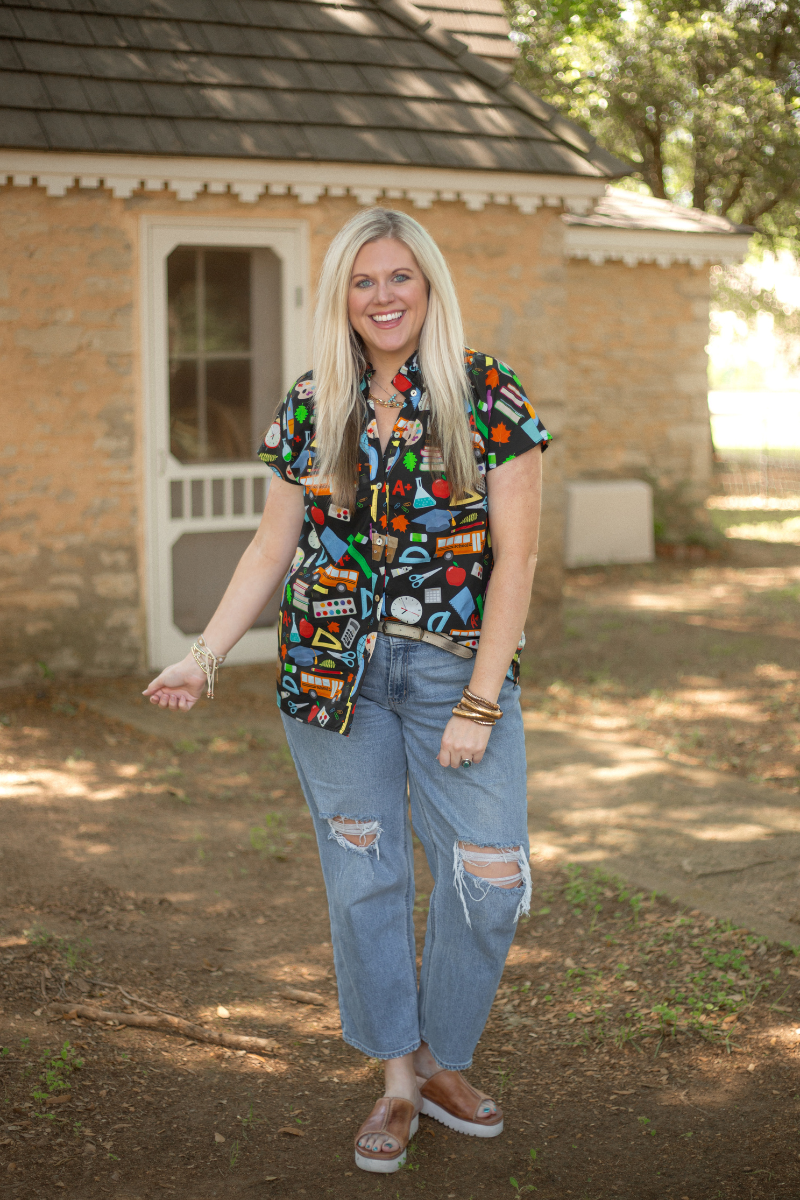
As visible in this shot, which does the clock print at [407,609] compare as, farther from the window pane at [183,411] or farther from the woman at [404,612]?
the window pane at [183,411]

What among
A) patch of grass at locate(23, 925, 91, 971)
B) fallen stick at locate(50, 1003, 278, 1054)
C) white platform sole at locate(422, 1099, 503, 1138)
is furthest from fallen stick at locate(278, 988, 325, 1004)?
white platform sole at locate(422, 1099, 503, 1138)

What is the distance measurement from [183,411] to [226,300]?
0.74 m

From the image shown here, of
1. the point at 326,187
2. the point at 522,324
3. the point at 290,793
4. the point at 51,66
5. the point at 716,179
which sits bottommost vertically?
the point at 290,793

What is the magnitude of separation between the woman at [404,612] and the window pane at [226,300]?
16.2 feet

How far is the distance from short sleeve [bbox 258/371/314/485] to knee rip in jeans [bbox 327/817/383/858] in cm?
77

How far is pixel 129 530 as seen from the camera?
7242 millimetres

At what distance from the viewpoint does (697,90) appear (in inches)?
661

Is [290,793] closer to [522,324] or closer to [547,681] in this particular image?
[547,681]

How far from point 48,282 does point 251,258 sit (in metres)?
1.28

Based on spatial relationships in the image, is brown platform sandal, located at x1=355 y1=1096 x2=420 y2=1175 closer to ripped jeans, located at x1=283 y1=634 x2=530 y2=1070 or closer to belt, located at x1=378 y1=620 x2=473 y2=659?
ripped jeans, located at x1=283 y1=634 x2=530 y2=1070

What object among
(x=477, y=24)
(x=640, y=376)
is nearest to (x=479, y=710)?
(x=477, y=24)

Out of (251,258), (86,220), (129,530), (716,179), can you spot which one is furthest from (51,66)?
(716,179)

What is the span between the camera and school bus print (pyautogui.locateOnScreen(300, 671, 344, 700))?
2.58 m

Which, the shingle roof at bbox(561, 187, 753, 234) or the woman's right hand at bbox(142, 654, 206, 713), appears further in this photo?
the shingle roof at bbox(561, 187, 753, 234)
